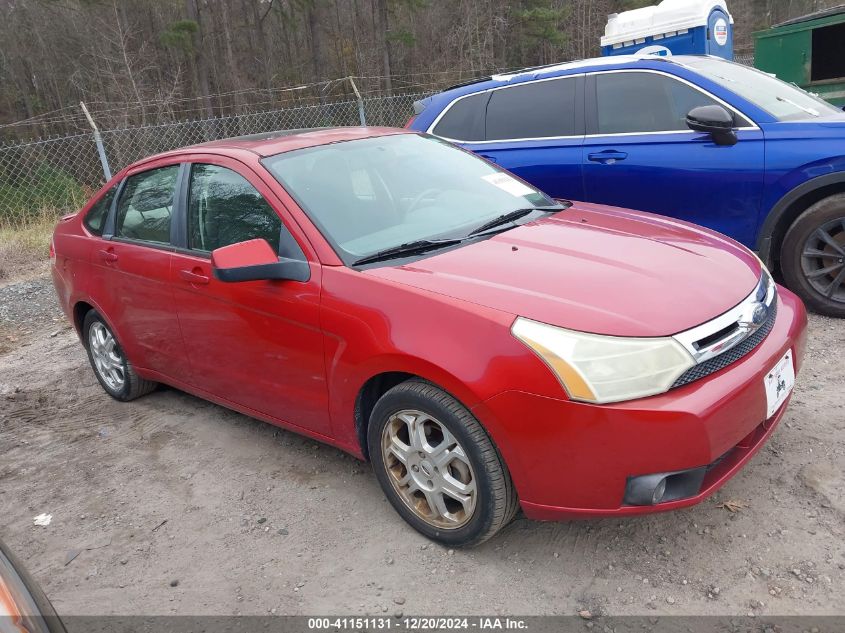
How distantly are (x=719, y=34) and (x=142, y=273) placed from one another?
923 centimetres

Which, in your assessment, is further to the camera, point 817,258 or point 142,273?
point 817,258

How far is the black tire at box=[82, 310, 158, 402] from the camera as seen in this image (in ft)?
14.3

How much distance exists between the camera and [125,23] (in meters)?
20.5

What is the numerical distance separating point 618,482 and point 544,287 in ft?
2.35

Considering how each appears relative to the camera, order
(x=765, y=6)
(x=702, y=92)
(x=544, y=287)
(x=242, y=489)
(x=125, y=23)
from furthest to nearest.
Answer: (x=765, y=6) < (x=125, y=23) < (x=702, y=92) < (x=242, y=489) < (x=544, y=287)

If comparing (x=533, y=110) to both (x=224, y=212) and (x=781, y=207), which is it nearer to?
(x=781, y=207)

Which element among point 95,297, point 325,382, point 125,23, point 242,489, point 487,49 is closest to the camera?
point 325,382

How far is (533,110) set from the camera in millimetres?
5449

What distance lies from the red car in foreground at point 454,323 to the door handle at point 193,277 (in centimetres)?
1

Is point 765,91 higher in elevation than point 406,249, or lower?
higher

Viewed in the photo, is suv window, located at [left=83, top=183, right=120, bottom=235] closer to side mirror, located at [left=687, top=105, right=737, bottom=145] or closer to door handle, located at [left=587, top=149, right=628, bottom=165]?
door handle, located at [left=587, top=149, right=628, bottom=165]

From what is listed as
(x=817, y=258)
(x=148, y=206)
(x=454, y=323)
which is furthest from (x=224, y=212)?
(x=817, y=258)

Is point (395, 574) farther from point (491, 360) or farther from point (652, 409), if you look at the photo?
point (652, 409)

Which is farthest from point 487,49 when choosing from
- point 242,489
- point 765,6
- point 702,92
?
point 242,489
